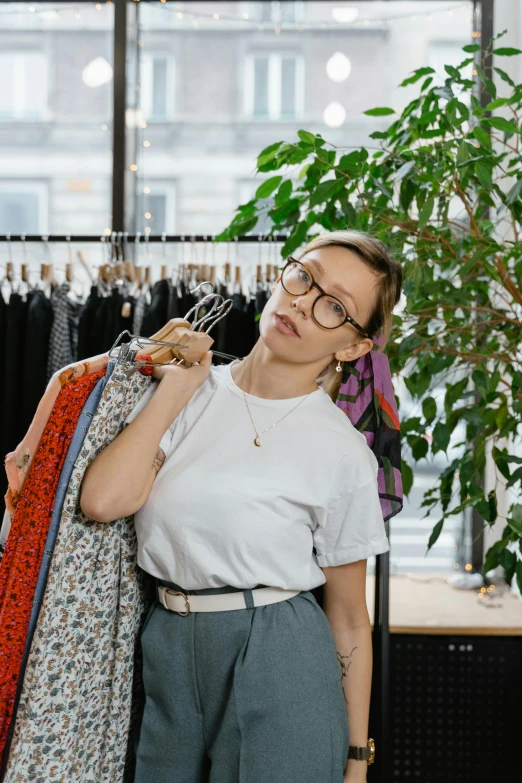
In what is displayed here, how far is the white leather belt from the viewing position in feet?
3.86

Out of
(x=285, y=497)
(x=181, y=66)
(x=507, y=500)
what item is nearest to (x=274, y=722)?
(x=285, y=497)

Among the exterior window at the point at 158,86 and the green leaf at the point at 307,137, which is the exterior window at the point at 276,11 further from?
the green leaf at the point at 307,137

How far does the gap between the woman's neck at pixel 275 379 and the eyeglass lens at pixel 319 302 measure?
0.33 ft

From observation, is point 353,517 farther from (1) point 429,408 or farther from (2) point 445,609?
(2) point 445,609

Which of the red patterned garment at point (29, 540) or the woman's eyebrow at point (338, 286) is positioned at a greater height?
the woman's eyebrow at point (338, 286)

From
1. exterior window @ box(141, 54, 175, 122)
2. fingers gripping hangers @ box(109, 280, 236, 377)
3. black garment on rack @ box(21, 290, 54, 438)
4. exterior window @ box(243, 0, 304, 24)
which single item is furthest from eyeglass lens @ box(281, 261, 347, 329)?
exterior window @ box(243, 0, 304, 24)

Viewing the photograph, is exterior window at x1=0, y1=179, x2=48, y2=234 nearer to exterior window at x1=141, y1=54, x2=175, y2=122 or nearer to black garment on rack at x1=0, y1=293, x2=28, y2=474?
exterior window at x1=141, y1=54, x2=175, y2=122

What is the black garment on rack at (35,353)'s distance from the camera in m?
1.89

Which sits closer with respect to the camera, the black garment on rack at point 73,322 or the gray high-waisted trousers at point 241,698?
the gray high-waisted trousers at point 241,698

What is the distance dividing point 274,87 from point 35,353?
1.39m

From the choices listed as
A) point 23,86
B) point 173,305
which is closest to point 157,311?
point 173,305

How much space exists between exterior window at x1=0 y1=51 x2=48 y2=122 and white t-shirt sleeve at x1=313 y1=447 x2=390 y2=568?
82.0 inches

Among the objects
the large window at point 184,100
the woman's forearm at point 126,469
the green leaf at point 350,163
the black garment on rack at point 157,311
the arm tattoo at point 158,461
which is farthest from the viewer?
the large window at point 184,100

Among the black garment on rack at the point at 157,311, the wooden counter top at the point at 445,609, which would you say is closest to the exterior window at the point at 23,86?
the black garment on rack at the point at 157,311
